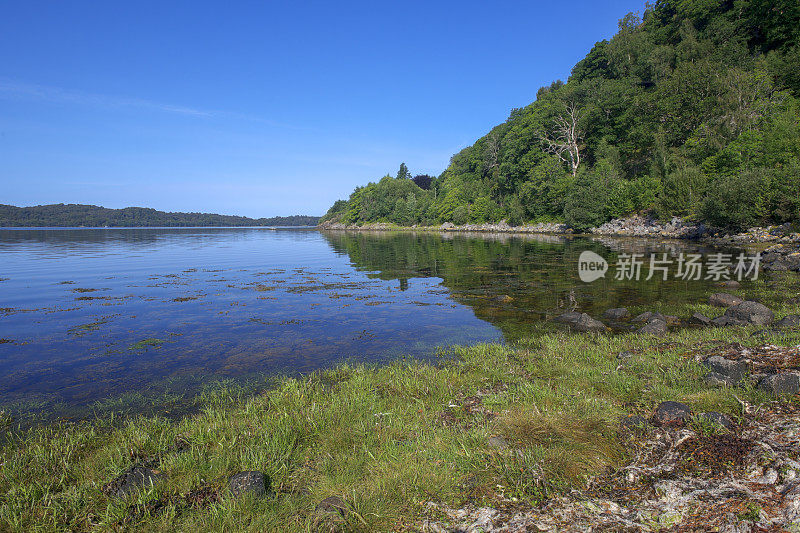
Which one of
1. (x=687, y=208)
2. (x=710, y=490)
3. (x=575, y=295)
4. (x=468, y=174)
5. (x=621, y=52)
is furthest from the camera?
(x=468, y=174)

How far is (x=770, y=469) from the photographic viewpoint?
14.0 feet

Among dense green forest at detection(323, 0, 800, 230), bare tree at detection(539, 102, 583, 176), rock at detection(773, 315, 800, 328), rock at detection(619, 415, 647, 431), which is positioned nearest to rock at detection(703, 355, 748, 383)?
rock at detection(619, 415, 647, 431)

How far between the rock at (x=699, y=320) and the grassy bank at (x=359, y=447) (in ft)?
12.7

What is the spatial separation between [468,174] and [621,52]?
63.1 meters

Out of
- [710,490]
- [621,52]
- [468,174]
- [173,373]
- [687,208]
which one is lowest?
[173,373]

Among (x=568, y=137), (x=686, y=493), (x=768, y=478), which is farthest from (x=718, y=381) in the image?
(x=568, y=137)

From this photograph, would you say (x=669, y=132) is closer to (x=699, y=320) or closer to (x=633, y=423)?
(x=699, y=320)

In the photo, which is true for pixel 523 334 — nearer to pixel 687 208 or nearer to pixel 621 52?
pixel 687 208

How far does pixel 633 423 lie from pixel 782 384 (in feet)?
9.30

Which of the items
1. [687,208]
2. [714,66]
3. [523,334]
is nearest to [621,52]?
[714,66]

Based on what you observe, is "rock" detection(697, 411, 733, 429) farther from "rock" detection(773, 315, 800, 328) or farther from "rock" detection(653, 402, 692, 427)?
"rock" detection(773, 315, 800, 328)

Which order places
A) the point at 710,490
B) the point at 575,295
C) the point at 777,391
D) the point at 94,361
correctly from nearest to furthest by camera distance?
the point at 710,490 < the point at 777,391 < the point at 94,361 < the point at 575,295

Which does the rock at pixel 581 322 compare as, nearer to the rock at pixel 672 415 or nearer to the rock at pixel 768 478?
the rock at pixel 672 415

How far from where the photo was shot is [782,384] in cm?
618
